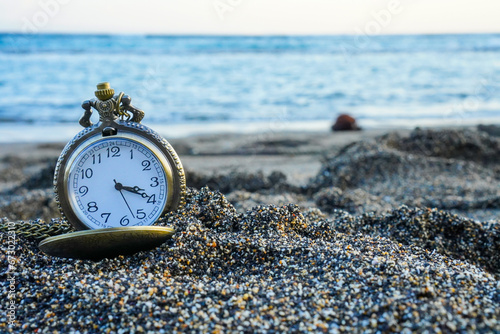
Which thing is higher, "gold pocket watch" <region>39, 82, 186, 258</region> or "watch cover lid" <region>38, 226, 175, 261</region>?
"gold pocket watch" <region>39, 82, 186, 258</region>

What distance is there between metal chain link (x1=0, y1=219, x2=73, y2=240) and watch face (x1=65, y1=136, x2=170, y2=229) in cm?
23

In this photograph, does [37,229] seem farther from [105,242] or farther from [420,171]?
[420,171]

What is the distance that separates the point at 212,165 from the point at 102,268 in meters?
4.49

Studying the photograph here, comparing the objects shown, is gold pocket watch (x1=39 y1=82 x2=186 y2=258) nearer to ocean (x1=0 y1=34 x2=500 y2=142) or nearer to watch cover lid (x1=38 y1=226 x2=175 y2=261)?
watch cover lid (x1=38 y1=226 x2=175 y2=261)

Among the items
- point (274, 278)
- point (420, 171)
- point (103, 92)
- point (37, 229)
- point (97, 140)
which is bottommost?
point (274, 278)

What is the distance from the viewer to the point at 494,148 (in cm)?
591

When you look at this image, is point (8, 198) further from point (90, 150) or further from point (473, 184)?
point (473, 184)

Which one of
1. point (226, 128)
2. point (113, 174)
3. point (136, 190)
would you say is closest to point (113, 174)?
point (113, 174)

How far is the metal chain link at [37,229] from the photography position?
2342 mm

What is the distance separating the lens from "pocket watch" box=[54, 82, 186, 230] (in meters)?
2.14

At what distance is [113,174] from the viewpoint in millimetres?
2172

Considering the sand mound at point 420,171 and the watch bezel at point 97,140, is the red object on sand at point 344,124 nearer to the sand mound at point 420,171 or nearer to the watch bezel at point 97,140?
the sand mound at point 420,171

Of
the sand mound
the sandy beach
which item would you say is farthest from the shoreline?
the sandy beach

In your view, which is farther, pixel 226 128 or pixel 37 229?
pixel 226 128
